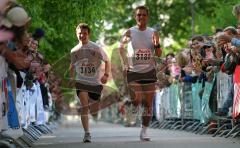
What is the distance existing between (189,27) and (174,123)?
23.5 metres

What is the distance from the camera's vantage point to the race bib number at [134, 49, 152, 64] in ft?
44.7

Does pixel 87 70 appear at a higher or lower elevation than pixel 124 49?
lower

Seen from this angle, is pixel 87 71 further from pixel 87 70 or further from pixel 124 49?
pixel 124 49

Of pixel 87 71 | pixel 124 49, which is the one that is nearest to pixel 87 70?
pixel 87 71

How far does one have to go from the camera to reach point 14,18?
7910 mm

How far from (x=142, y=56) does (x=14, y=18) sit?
5.91m

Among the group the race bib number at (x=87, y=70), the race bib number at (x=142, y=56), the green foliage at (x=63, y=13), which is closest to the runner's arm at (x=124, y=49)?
the race bib number at (x=142, y=56)

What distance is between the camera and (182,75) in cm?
1914

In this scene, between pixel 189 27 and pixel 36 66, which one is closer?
pixel 36 66

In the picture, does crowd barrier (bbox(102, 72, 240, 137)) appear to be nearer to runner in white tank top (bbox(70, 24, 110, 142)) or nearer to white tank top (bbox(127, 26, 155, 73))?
white tank top (bbox(127, 26, 155, 73))

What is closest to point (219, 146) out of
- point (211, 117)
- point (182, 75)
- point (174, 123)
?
point (211, 117)

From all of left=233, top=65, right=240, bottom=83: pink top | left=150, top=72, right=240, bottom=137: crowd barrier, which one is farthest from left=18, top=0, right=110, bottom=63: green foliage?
left=233, top=65, right=240, bottom=83: pink top

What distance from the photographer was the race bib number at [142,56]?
13625 millimetres

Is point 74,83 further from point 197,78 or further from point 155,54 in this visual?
point 197,78
